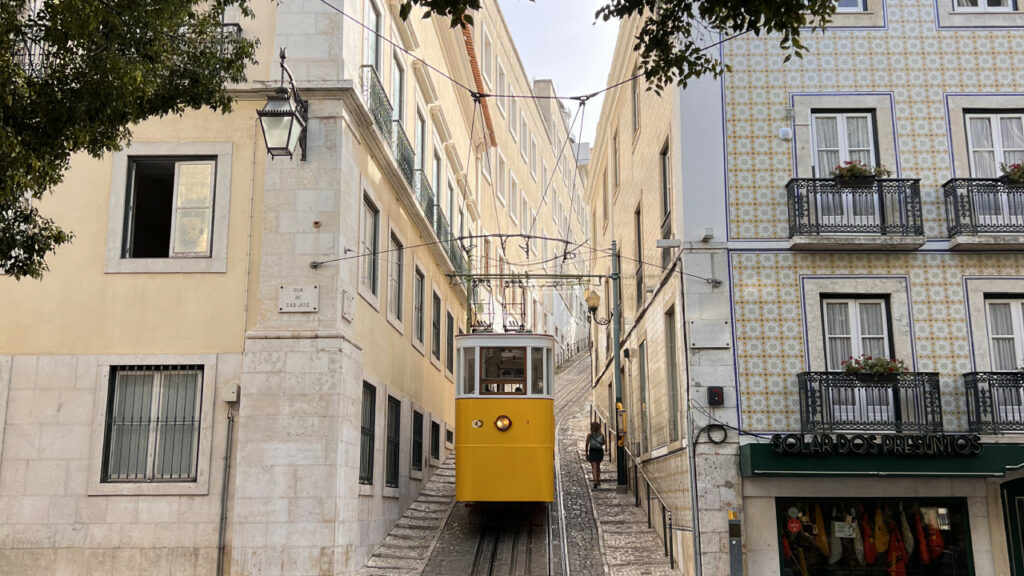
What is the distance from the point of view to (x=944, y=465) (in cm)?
1261

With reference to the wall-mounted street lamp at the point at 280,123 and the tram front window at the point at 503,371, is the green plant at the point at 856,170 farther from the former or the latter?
the wall-mounted street lamp at the point at 280,123

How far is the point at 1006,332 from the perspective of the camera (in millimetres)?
13688

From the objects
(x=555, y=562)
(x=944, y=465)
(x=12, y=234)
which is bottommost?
(x=555, y=562)

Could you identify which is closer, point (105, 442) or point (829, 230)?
point (105, 442)

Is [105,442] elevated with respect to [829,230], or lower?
lower

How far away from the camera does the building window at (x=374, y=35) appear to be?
50.8 feet

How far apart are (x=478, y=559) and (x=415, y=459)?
4.57 metres

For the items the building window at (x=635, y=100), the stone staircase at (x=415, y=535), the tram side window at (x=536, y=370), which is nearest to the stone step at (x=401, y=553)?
the stone staircase at (x=415, y=535)

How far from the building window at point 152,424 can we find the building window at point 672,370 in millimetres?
6901

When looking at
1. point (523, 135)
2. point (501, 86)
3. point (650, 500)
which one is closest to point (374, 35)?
point (650, 500)

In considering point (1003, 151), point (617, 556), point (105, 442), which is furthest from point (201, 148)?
point (1003, 151)

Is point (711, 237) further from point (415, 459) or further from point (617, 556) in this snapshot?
point (415, 459)

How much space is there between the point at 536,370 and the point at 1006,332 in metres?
6.87

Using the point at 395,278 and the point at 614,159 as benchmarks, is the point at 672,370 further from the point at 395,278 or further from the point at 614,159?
the point at 614,159
